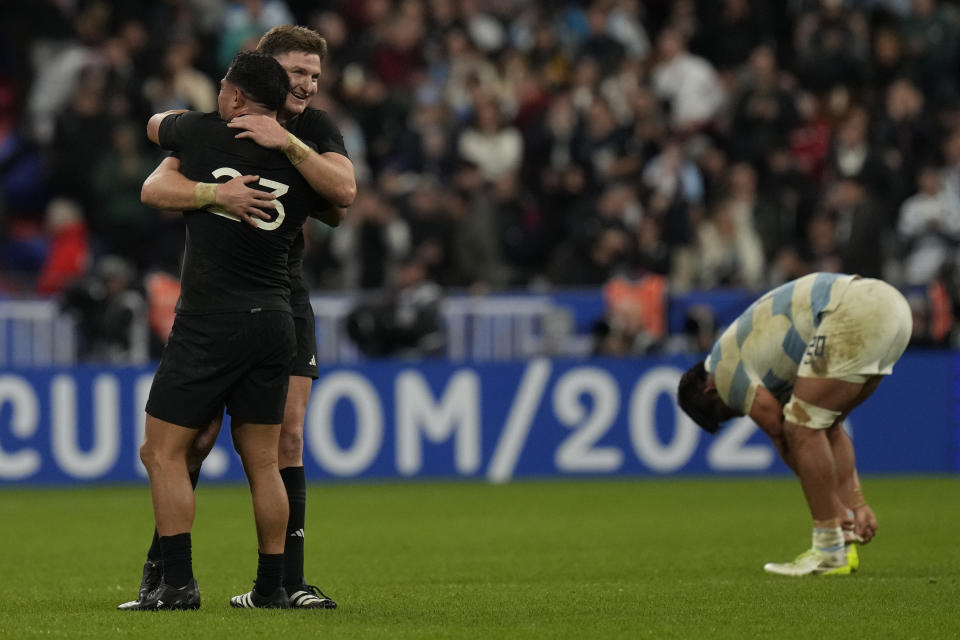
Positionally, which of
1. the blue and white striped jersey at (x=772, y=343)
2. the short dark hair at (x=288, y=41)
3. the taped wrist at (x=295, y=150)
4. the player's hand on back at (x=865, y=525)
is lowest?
the player's hand on back at (x=865, y=525)

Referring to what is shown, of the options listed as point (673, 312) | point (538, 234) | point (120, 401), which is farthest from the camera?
point (538, 234)

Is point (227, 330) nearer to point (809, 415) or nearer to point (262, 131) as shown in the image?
point (262, 131)

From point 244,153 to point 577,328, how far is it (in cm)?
1128

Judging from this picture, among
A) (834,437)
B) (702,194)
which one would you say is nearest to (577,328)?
(702,194)

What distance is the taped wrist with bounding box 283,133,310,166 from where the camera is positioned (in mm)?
7531

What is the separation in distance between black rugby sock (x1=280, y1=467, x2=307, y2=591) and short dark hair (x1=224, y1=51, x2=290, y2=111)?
184 cm

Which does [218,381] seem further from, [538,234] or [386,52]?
[386,52]

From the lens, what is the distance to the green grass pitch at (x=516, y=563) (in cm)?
747

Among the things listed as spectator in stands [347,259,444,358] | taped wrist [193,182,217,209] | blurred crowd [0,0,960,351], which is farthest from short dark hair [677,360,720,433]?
spectator in stands [347,259,444,358]

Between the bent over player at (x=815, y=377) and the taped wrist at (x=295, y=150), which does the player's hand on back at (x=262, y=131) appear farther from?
the bent over player at (x=815, y=377)

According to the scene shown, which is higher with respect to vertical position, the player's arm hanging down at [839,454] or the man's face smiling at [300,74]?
the man's face smiling at [300,74]

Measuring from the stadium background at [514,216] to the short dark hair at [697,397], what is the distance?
6980 mm

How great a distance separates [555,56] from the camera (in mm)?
22078

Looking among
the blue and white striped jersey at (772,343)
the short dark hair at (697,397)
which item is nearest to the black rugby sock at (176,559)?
the short dark hair at (697,397)
